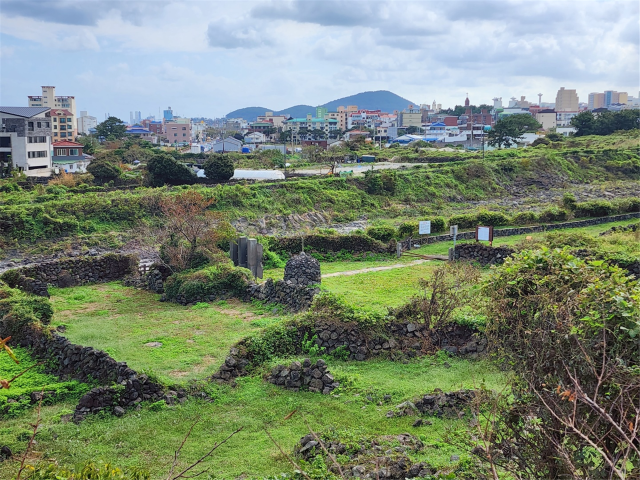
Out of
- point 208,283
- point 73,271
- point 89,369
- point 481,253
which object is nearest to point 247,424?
point 89,369

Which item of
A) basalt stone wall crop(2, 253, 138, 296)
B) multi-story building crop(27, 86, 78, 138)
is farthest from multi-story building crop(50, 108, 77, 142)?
basalt stone wall crop(2, 253, 138, 296)

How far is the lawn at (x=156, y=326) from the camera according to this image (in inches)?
577

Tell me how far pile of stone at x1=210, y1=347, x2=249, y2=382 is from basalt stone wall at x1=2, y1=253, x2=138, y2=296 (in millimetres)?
Answer: 10628

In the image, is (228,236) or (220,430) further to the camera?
(228,236)

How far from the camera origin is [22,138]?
50.9m

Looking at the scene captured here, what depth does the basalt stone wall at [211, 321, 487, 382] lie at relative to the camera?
47.2 feet

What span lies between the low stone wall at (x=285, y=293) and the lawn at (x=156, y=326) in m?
0.44

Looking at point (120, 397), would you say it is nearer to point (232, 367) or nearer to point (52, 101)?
point (232, 367)

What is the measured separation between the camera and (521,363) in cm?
854

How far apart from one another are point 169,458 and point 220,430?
1155mm

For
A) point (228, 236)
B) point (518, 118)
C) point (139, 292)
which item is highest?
point (518, 118)

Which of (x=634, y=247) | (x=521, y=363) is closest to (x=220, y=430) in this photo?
(x=521, y=363)

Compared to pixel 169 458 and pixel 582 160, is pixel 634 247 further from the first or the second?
pixel 582 160

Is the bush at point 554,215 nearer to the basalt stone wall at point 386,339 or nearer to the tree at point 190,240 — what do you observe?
the tree at point 190,240
